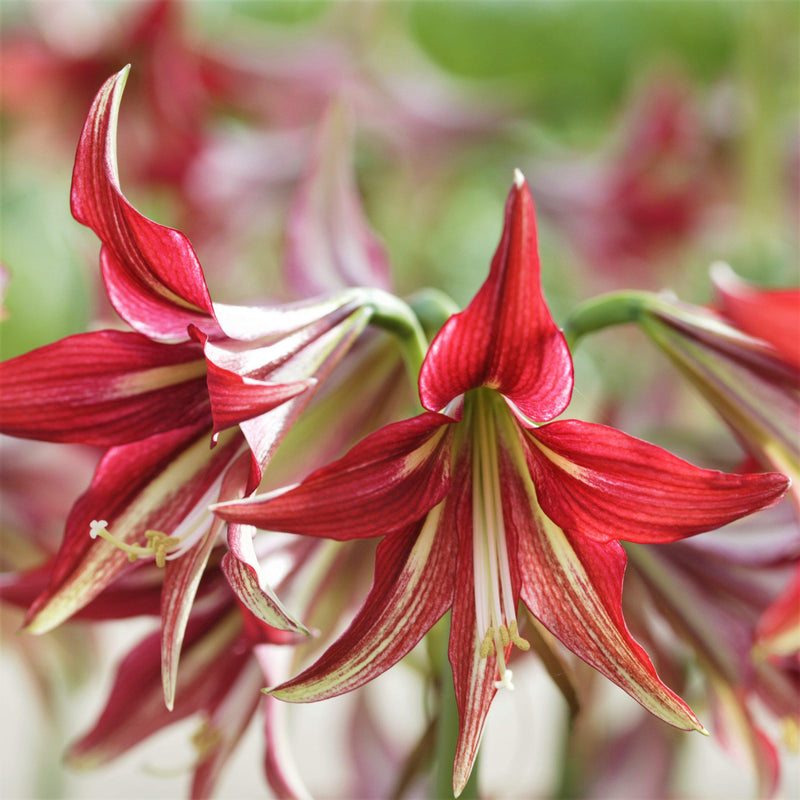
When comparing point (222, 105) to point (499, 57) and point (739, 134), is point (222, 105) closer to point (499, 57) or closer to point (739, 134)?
point (739, 134)

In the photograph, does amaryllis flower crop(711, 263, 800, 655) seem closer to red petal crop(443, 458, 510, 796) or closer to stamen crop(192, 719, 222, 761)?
red petal crop(443, 458, 510, 796)

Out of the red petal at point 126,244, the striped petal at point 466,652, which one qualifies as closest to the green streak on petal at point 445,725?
the striped petal at point 466,652

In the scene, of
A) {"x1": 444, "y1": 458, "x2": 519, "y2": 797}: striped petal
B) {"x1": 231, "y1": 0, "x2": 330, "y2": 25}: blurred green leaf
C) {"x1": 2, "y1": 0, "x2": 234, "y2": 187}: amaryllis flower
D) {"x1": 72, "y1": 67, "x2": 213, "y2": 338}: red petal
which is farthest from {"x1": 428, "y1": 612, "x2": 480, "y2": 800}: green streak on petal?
{"x1": 231, "y1": 0, "x2": 330, "y2": 25}: blurred green leaf

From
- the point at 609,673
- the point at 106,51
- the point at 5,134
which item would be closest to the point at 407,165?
the point at 106,51

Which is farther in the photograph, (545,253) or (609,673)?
(545,253)

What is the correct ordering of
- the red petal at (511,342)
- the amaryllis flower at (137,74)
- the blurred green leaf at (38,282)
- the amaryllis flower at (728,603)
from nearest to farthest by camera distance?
the red petal at (511,342) < the amaryllis flower at (728,603) < the blurred green leaf at (38,282) < the amaryllis flower at (137,74)

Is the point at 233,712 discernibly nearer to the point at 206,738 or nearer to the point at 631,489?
the point at 206,738

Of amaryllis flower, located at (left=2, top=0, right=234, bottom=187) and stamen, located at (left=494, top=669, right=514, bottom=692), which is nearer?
stamen, located at (left=494, top=669, right=514, bottom=692)

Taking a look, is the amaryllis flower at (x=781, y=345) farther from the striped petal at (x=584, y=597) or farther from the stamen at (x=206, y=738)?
the stamen at (x=206, y=738)
